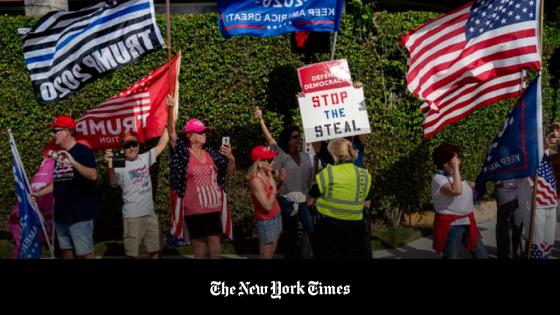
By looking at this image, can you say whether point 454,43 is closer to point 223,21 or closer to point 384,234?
point 223,21

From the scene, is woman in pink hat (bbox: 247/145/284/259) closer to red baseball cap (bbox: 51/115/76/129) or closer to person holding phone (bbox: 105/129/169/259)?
person holding phone (bbox: 105/129/169/259)

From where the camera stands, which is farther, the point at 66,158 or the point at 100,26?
the point at 100,26

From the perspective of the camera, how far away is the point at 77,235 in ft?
19.3

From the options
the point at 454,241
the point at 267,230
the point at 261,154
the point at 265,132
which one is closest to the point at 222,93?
the point at 265,132

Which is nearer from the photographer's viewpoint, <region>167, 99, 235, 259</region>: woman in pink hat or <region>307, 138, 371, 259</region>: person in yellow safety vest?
<region>307, 138, 371, 259</region>: person in yellow safety vest

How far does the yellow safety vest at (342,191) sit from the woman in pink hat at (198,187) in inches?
56.8

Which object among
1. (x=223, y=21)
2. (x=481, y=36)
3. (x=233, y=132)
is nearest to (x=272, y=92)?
(x=233, y=132)

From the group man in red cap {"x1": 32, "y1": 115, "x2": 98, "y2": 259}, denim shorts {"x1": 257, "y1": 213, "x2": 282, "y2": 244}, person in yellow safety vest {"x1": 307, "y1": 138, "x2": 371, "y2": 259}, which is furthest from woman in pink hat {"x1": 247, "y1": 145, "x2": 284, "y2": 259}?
man in red cap {"x1": 32, "y1": 115, "x2": 98, "y2": 259}

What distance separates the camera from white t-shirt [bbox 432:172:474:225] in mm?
5598

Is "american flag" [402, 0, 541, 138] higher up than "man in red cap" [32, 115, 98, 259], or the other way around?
"american flag" [402, 0, 541, 138]

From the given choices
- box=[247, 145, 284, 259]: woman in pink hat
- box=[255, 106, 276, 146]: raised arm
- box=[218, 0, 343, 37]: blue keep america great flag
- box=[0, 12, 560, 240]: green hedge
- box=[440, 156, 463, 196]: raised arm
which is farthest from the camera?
box=[0, 12, 560, 240]: green hedge

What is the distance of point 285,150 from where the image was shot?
22.1 ft

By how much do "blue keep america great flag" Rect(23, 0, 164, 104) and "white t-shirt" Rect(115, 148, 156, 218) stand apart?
1002 millimetres

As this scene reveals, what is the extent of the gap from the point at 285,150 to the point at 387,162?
2.47 metres
